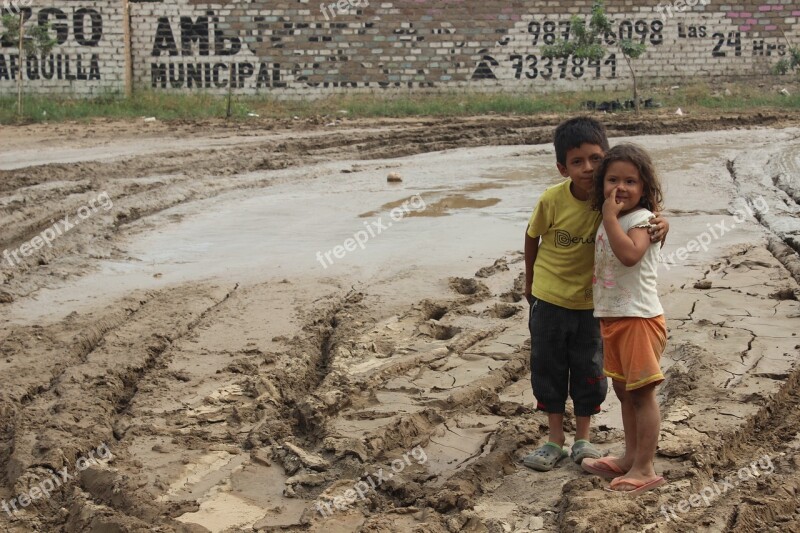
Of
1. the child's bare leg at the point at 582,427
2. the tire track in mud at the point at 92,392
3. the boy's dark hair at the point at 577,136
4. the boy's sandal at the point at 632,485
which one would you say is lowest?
the tire track in mud at the point at 92,392

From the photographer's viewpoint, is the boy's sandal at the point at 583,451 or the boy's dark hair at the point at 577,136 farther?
the boy's sandal at the point at 583,451

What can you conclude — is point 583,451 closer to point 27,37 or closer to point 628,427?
point 628,427

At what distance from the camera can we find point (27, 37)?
20.6m

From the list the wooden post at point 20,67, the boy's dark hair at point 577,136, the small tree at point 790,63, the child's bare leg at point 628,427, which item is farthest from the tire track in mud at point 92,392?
the small tree at point 790,63

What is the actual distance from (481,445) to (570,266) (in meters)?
0.89

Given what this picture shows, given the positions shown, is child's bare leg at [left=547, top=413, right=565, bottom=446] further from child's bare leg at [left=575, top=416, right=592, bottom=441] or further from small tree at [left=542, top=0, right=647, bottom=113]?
small tree at [left=542, top=0, right=647, bottom=113]

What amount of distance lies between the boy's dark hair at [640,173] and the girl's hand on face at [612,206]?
84 mm

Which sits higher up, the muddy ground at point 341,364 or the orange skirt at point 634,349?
the orange skirt at point 634,349

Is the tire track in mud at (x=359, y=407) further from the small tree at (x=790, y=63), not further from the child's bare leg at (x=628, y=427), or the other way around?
the small tree at (x=790, y=63)

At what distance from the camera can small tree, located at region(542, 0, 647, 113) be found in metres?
21.5

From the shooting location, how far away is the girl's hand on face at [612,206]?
149 inches

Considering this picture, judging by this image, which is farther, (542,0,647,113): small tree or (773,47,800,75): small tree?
(773,47,800,75): small tree

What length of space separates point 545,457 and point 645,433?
46 centimetres

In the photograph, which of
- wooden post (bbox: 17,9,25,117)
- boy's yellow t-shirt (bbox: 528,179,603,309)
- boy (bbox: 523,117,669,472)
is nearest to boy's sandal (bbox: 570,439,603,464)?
boy (bbox: 523,117,669,472)
